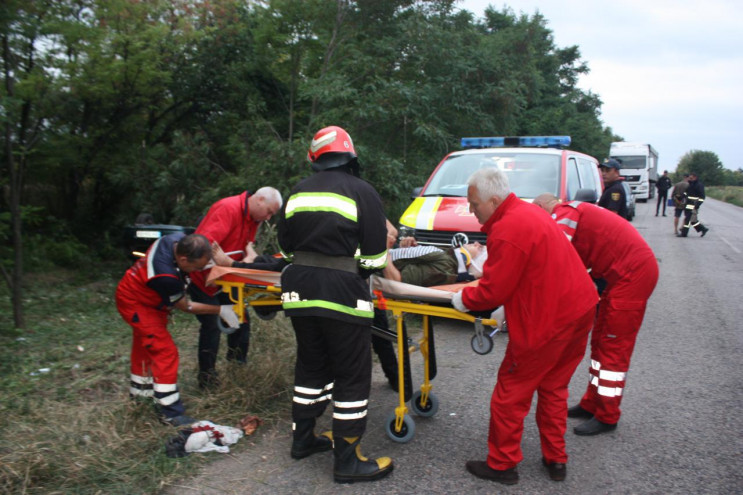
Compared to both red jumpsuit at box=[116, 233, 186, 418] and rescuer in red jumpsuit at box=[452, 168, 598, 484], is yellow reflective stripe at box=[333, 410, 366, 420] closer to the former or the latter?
rescuer in red jumpsuit at box=[452, 168, 598, 484]

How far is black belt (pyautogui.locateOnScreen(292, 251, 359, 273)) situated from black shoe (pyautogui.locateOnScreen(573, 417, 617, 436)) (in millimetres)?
2141

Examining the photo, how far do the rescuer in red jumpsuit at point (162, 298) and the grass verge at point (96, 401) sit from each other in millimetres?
205

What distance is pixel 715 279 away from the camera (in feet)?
32.1

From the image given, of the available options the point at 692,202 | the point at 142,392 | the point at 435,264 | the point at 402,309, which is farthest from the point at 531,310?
the point at 692,202

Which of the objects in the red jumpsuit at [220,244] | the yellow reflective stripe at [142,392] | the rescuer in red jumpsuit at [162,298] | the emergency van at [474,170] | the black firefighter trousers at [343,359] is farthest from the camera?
the emergency van at [474,170]

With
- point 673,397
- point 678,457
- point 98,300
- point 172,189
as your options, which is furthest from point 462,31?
point 678,457

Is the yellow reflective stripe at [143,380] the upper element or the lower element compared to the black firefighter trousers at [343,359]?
lower

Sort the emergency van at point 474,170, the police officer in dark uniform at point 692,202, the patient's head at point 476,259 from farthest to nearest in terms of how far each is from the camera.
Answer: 1. the police officer in dark uniform at point 692,202
2. the emergency van at point 474,170
3. the patient's head at point 476,259

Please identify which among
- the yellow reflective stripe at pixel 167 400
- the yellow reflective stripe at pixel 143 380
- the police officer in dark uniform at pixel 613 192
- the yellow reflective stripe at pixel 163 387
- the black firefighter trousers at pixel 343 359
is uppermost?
the police officer in dark uniform at pixel 613 192

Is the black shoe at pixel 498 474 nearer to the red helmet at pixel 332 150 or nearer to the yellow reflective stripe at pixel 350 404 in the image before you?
the yellow reflective stripe at pixel 350 404

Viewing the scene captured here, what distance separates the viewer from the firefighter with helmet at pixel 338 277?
321 cm

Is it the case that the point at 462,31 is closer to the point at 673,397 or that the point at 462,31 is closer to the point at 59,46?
the point at 59,46

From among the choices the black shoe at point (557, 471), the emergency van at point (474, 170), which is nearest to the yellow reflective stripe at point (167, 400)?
the black shoe at point (557, 471)

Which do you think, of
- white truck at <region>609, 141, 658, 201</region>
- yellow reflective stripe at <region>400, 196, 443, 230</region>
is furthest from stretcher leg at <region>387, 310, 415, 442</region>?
white truck at <region>609, 141, 658, 201</region>
